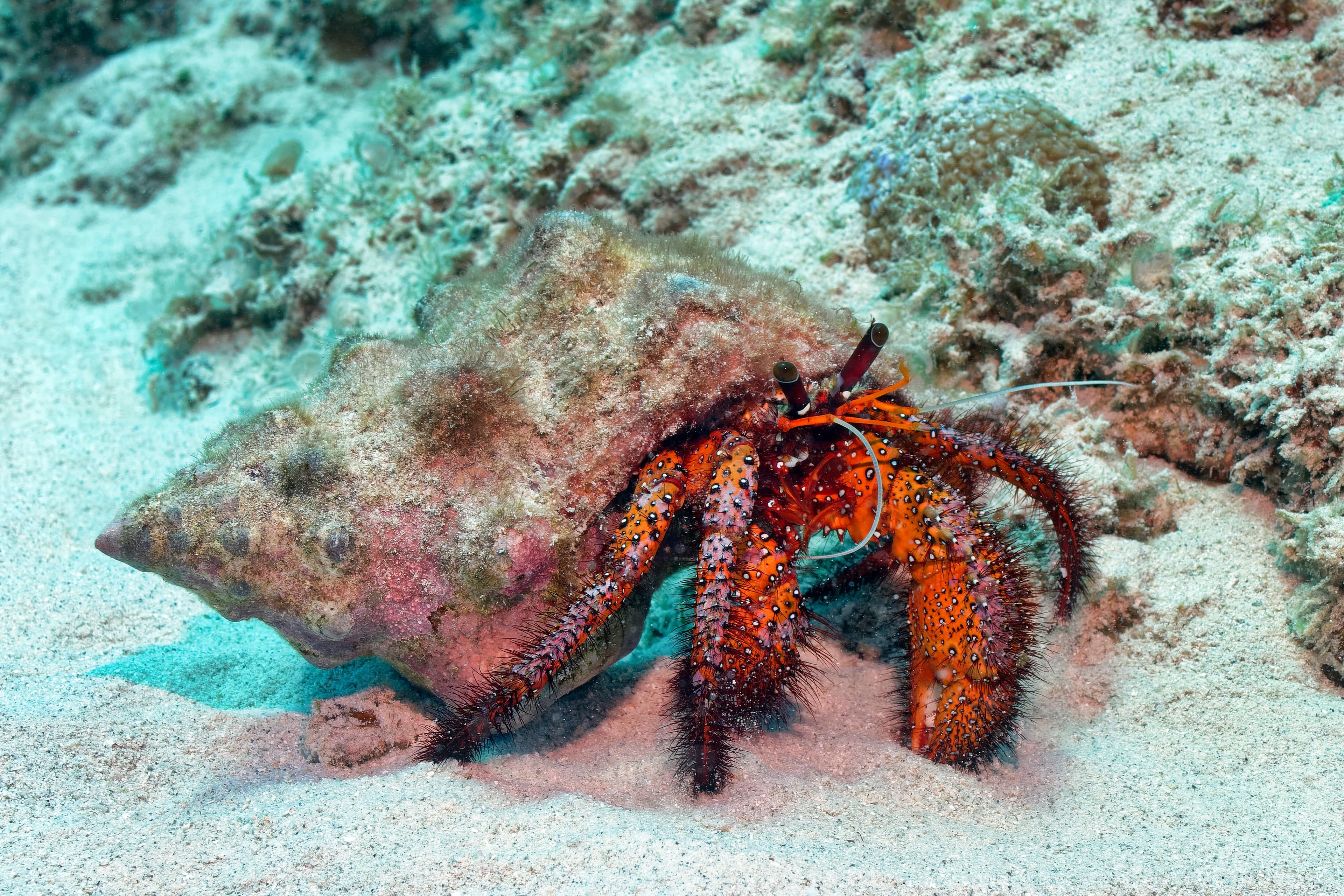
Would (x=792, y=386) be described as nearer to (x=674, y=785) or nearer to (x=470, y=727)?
(x=674, y=785)

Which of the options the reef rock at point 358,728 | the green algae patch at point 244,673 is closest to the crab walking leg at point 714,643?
the reef rock at point 358,728

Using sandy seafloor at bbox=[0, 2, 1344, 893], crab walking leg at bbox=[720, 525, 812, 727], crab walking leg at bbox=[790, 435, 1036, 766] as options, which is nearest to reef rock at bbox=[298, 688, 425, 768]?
sandy seafloor at bbox=[0, 2, 1344, 893]

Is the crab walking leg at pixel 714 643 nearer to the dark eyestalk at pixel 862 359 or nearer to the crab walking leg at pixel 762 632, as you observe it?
the crab walking leg at pixel 762 632

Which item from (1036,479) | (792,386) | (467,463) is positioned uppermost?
(792,386)

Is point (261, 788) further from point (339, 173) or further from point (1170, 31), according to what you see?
point (1170, 31)

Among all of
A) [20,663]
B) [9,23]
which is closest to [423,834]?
[20,663]

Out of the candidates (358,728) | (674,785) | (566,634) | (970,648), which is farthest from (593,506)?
(970,648)

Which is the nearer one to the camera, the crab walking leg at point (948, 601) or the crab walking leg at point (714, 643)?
the crab walking leg at point (714, 643)
